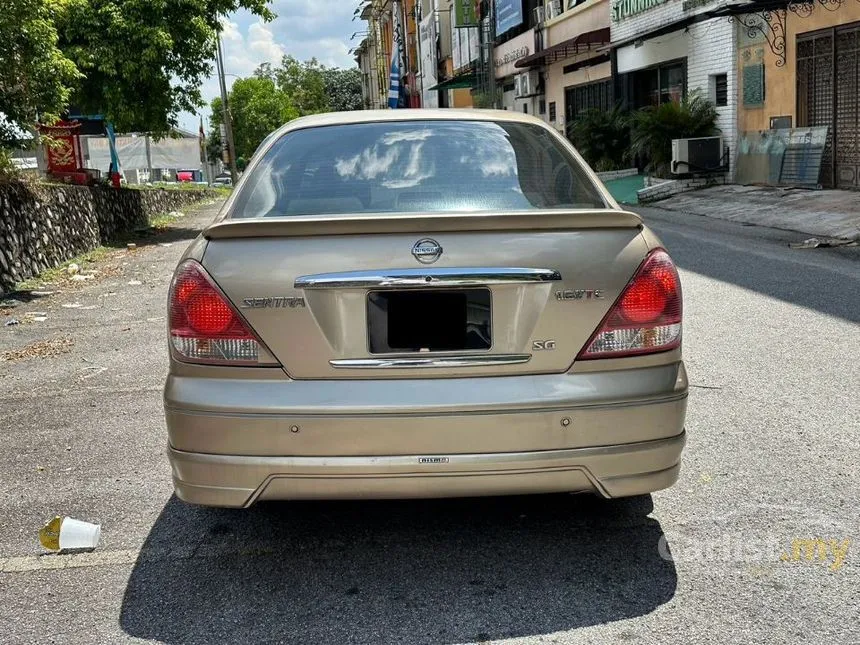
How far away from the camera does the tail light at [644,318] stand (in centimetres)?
317

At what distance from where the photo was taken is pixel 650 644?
9.23 feet

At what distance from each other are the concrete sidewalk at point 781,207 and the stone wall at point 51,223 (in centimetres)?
1033

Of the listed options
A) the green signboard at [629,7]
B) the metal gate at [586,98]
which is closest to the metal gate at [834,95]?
the green signboard at [629,7]

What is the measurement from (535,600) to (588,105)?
98.9ft

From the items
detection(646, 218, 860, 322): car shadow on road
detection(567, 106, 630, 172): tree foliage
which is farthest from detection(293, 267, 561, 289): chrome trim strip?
detection(567, 106, 630, 172): tree foliage

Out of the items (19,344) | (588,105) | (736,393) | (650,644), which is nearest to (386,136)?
(650,644)

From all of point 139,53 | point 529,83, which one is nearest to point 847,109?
point 139,53

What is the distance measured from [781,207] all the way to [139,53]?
468 inches

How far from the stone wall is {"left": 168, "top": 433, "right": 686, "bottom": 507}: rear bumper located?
9.01m

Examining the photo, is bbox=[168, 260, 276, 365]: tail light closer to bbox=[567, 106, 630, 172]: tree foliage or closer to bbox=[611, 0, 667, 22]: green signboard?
bbox=[567, 106, 630, 172]: tree foliage

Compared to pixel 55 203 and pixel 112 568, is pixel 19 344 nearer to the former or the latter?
pixel 112 568

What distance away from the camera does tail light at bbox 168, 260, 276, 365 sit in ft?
10.3

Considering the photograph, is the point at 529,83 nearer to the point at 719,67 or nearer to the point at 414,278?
the point at 719,67

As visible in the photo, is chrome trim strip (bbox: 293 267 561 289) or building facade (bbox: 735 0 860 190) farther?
building facade (bbox: 735 0 860 190)
